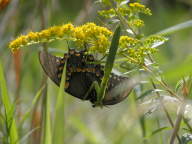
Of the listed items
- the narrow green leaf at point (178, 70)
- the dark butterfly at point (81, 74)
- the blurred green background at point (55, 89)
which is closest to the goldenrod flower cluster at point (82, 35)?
the dark butterfly at point (81, 74)

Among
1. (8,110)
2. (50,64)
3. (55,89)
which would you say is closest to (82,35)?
(50,64)

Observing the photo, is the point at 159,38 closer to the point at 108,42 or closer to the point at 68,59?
the point at 108,42

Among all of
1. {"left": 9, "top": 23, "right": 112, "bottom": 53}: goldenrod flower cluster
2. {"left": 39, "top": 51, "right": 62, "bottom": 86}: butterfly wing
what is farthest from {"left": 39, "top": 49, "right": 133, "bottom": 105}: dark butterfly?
{"left": 9, "top": 23, "right": 112, "bottom": 53}: goldenrod flower cluster

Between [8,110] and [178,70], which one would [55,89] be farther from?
[178,70]

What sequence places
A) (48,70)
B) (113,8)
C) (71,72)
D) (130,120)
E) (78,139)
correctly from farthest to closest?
(78,139), (71,72), (48,70), (113,8), (130,120)

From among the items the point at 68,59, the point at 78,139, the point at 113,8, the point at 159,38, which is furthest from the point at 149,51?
the point at 78,139

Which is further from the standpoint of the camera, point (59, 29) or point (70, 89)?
point (70, 89)
